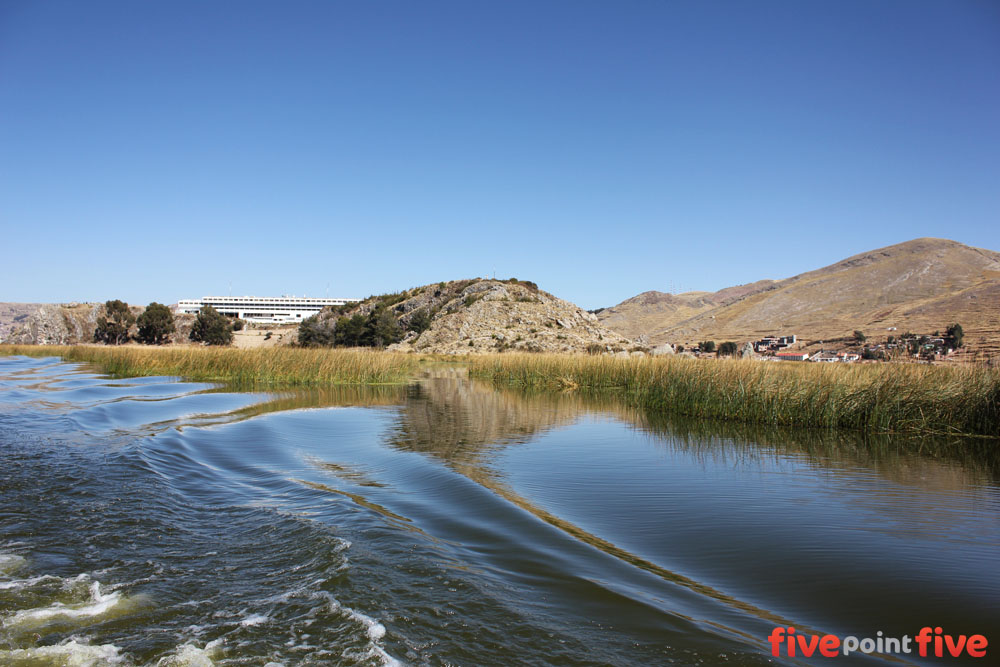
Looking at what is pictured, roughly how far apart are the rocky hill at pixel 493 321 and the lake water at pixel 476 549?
148 ft

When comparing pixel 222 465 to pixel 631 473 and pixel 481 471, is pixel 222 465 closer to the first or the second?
pixel 481 471

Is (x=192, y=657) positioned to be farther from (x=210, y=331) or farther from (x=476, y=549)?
(x=210, y=331)

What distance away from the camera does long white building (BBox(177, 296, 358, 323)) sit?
17898 centimetres

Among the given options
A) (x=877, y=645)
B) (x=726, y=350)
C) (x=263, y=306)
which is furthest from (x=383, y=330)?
(x=263, y=306)

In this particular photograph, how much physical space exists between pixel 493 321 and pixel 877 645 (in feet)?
204

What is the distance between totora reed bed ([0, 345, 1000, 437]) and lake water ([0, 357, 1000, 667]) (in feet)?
5.07

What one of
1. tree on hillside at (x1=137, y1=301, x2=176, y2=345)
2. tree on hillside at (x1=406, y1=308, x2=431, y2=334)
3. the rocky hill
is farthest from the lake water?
tree on hillside at (x1=137, y1=301, x2=176, y2=345)

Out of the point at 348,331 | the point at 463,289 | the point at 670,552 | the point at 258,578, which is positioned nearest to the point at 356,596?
the point at 258,578

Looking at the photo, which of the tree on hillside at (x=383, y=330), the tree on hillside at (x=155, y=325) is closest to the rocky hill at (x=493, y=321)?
the tree on hillside at (x=383, y=330)

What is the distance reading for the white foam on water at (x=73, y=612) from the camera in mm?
3521

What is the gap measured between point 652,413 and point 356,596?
12.9 metres

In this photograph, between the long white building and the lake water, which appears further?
the long white building

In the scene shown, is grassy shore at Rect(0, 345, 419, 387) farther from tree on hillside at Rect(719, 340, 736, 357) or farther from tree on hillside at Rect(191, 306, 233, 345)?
tree on hillside at Rect(191, 306, 233, 345)

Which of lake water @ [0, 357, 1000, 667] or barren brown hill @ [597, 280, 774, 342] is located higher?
barren brown hill @ [597, 280, 774, 342]
